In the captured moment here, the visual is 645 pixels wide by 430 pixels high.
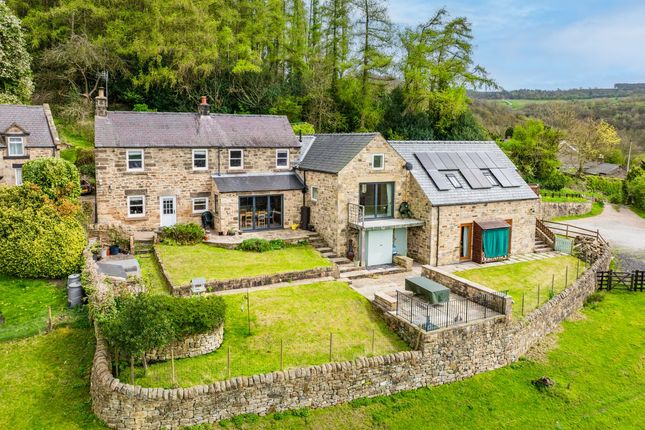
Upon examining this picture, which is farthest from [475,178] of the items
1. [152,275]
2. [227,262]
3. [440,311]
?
[152,275]

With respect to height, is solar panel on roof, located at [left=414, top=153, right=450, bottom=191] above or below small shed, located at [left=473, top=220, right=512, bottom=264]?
above

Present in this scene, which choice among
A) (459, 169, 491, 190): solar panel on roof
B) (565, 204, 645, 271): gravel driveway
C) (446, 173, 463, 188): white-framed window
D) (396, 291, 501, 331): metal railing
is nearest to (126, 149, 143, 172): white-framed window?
(396, 291, 501, 331): metal railing

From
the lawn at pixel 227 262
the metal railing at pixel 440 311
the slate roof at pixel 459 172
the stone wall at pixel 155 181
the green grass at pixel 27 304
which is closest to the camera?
the green grass at pixel 27 304

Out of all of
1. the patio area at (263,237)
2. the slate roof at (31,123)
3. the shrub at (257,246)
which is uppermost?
the slate roof at (31,123)

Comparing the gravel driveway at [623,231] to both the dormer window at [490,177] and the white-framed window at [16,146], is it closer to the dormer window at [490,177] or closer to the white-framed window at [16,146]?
the dormer window at [490,177]

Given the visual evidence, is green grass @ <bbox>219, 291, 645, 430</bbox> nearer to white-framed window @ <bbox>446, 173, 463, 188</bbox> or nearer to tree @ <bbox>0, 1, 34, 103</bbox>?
white-framed window @ <bbox>446, 173, 463, 188</bbox>

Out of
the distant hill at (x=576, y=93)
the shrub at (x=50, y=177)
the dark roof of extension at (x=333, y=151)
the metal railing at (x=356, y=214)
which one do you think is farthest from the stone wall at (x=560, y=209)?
the distant hill at (x=576, y=93)

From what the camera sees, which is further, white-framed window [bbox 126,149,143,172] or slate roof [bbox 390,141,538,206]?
white-framed window [bbox 126,149,143,172]
